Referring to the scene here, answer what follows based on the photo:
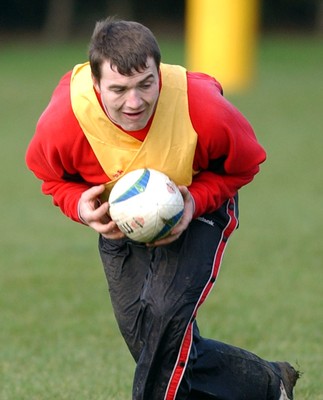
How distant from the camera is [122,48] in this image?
4691 millimetres

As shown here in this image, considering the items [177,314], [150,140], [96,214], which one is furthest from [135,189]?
[177,314]

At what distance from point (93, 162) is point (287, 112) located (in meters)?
14.5

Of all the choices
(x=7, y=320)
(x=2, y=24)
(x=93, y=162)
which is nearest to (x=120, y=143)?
(x=93, y=162)

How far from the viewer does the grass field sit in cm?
661

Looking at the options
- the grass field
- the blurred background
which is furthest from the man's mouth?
the blurred background

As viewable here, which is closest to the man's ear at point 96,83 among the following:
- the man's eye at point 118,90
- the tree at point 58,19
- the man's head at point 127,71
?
the man's head at point 127,71

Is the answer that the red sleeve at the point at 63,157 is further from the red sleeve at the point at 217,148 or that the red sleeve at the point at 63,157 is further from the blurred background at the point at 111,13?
the blurred background at the point at 111,13

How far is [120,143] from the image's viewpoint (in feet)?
16.1

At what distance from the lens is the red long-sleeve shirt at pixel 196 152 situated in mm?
4918

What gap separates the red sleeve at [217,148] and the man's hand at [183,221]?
9 cm

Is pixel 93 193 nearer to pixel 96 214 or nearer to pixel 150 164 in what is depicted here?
pixel 96 214

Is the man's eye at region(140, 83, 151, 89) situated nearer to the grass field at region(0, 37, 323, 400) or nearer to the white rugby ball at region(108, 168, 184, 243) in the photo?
the white rugby ball at region(108, 168, 184, 243)

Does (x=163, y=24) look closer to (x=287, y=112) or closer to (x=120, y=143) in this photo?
(x=287, y=112)

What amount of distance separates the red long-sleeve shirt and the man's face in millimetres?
149
